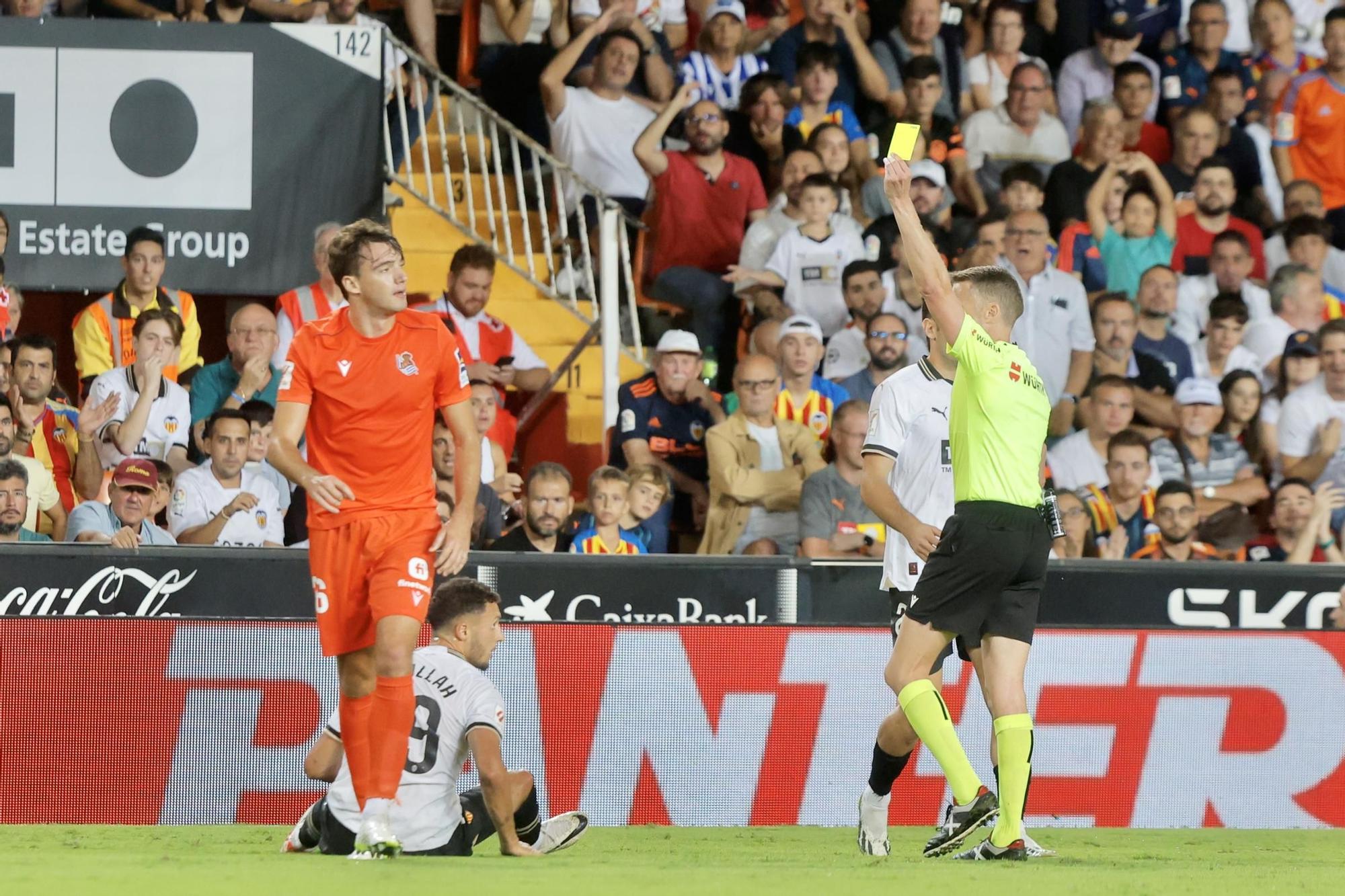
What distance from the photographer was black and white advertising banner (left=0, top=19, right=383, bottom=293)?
35.2ft

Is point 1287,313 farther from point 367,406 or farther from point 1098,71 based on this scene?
point 367,406

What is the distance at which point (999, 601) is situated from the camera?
6.56m

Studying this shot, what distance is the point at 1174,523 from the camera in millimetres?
10766

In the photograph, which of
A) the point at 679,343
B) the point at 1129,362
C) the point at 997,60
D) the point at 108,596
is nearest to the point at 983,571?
the point at 108,596

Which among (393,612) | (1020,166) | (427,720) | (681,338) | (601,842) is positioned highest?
(1020,166)

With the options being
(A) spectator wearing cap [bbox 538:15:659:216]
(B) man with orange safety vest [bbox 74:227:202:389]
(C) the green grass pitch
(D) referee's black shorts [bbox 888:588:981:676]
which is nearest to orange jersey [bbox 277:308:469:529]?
(C) the green grass pitch

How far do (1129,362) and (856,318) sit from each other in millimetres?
1888

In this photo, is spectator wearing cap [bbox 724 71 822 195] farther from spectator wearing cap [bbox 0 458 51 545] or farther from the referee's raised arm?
the referee's raised arm

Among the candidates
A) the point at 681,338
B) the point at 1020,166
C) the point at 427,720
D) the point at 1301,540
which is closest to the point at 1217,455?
the point at 1301,540

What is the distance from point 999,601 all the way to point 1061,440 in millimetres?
5390

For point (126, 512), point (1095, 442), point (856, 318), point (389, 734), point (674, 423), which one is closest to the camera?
point (389, 734)

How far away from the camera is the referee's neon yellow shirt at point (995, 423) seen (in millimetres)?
6426

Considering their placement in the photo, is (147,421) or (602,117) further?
(602,117)

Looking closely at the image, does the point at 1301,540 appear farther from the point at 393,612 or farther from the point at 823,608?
the point at 393,612
